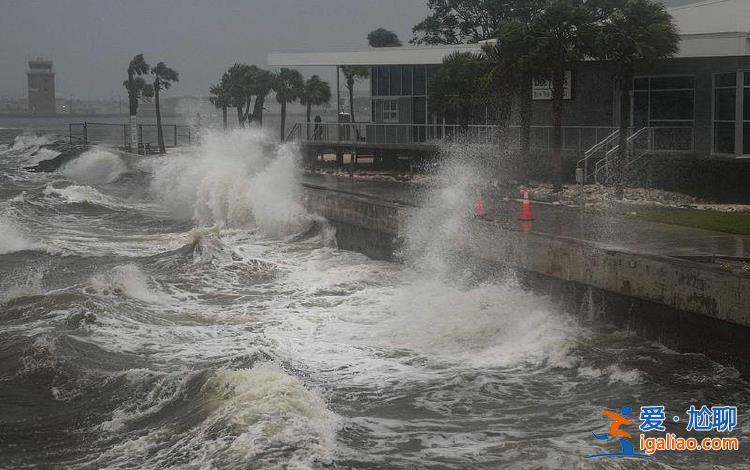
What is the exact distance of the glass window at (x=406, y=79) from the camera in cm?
3609

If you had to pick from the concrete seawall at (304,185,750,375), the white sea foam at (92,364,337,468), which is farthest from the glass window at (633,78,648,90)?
the white sea foam at (92,364,337,468)

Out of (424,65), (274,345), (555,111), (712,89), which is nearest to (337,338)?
(274,345)

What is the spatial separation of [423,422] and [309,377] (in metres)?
2.18

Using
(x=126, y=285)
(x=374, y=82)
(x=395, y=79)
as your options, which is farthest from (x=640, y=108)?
(x=126, y=285)

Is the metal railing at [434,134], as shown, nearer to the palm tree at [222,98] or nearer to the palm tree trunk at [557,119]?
the palm tree trunk at [557,119]

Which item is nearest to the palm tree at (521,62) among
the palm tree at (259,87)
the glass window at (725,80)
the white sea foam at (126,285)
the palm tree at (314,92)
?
the glass window at (725,80)

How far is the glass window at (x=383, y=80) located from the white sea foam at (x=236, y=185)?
193 inches

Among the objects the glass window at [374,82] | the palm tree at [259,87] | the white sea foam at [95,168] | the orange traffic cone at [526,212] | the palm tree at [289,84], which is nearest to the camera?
the orange traffic cone at [526,212]

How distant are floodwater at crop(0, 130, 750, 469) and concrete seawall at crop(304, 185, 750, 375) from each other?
0.29 meters

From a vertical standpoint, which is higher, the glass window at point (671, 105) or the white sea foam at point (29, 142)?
the glass window at point (671, 105)

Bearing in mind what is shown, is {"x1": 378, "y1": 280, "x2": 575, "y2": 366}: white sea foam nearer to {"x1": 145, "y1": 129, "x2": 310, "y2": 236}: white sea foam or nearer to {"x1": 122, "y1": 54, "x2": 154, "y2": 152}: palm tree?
{"x1": 145, "y1": 129, "x2": 310, "y2": 236}: white sea foam

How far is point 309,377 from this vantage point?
38.6 feet

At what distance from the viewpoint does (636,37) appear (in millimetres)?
22469

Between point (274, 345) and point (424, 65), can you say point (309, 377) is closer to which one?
point (274, 345)
